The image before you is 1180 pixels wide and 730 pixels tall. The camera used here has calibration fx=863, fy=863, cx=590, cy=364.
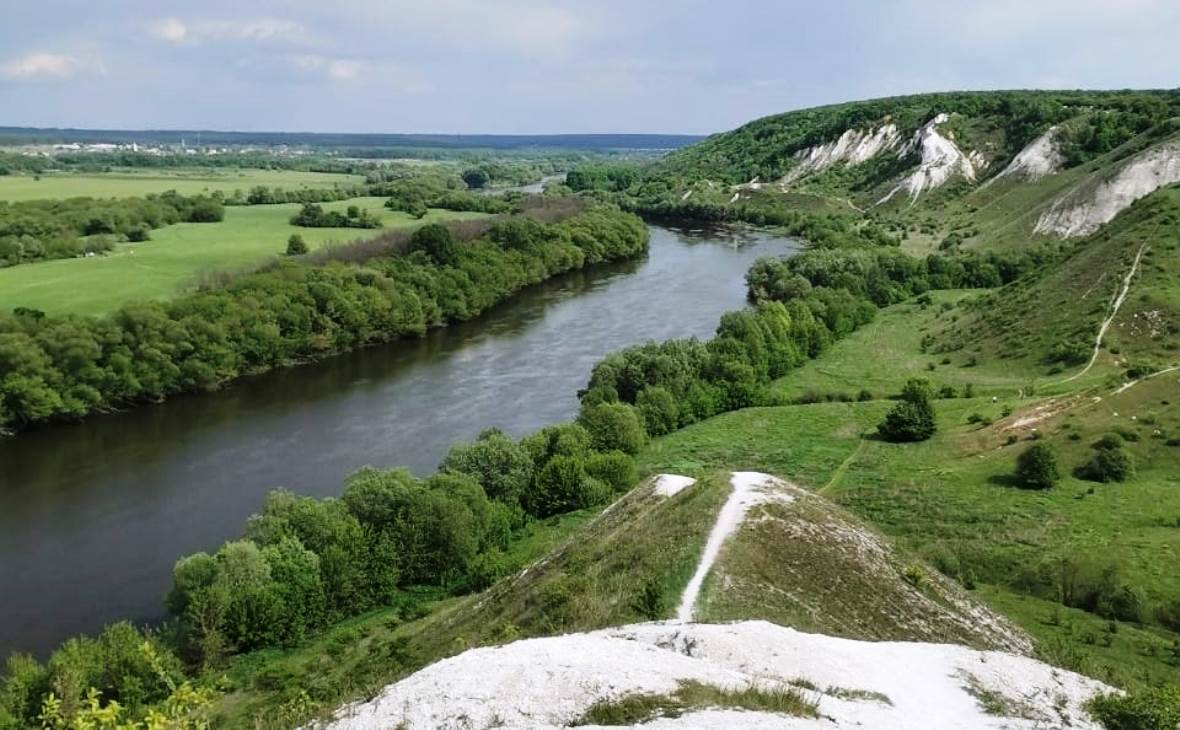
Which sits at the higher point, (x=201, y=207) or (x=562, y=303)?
(x=201, y=207)

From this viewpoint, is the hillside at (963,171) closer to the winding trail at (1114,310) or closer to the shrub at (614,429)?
the winding trail at (1114,310)

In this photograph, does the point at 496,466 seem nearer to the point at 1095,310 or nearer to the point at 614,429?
the point at 614,429

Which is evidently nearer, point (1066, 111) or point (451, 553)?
point (451, 553)

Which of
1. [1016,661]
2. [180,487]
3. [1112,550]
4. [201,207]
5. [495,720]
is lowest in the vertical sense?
Answer: [180,487]

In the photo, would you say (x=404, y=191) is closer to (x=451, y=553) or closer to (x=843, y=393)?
(x=843, y=393)

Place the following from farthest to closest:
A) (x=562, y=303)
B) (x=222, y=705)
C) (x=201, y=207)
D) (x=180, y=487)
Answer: (x=201, y=207) → (x=562, y=303) → (x=180, y=487) → (x=222, y=705)

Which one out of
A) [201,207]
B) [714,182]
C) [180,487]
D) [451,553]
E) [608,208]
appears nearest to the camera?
[451,553]

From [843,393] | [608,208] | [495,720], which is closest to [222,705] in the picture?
[495,720]

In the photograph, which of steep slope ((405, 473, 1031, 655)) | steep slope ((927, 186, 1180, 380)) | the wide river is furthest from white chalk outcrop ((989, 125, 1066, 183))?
steep slope ((405, 473, 1031, 655))
